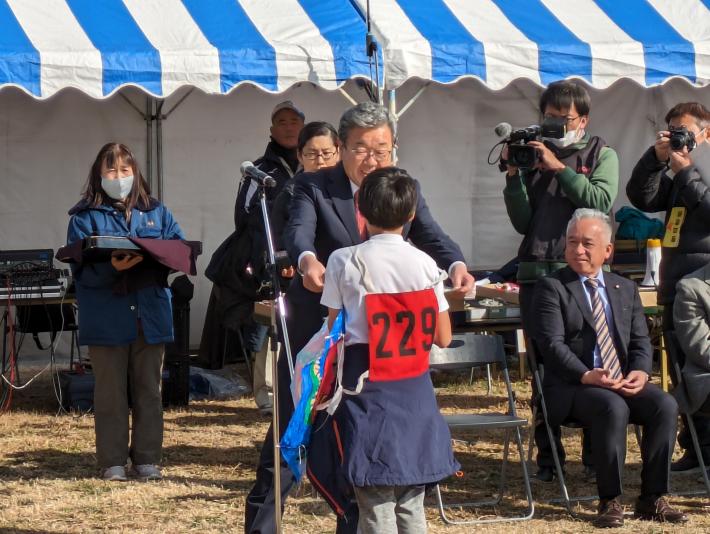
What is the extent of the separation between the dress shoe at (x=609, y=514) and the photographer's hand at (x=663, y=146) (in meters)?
1.74

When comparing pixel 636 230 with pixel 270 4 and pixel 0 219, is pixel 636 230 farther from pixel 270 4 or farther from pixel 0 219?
pixel 0 219

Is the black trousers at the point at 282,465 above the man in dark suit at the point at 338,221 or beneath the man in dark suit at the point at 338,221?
beneath

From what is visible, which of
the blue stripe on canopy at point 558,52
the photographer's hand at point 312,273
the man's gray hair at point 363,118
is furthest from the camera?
the blue stripe on canopy at point 558,52

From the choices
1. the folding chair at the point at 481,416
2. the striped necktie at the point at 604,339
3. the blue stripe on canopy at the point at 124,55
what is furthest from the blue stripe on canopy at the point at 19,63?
the striped necktie at the point at 604,339

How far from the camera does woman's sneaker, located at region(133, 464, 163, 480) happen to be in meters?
6.09

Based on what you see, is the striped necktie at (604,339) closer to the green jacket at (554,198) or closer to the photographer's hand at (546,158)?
the green jacket at (554,198)

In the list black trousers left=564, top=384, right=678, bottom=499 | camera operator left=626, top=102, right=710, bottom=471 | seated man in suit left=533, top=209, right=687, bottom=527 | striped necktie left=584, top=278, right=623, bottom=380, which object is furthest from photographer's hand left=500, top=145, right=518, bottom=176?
black trousers left=564, top=384, right=678, bottom=499

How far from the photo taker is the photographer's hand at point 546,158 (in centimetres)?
603

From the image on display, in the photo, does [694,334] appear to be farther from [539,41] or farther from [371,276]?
[539,41]

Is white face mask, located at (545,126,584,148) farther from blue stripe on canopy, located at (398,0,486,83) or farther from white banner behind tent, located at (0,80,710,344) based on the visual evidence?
white banner behind tent, located at (0,80,710,344)

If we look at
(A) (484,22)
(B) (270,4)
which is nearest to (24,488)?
(B) (270,4)

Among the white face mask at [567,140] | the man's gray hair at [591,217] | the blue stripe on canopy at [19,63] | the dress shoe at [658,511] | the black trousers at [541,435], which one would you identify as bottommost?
the dress shoe at [658,511]

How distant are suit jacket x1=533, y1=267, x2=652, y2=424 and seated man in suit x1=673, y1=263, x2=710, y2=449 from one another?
0.63ft

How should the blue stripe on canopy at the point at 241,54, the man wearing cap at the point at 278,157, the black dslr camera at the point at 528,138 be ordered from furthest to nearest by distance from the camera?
the blue stripe on canopy at the point at 241,54 → the man wearing cap at the point at 278,157 → the black dslr camera at the point at 528,138
